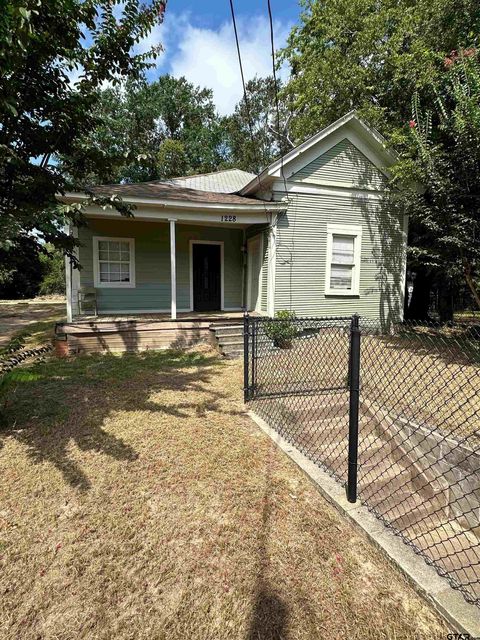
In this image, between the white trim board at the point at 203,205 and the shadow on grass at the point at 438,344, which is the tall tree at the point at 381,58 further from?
the white trim board at the point at 203,205

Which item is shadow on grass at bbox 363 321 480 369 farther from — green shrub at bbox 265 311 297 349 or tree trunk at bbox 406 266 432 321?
green shrub at bbox 265 311 297 349

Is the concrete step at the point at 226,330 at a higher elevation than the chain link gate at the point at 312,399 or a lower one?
higher

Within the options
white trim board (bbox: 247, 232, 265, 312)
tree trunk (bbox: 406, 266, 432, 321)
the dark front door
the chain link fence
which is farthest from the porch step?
tree trunk (bbox: 406, 266, 432, 321)

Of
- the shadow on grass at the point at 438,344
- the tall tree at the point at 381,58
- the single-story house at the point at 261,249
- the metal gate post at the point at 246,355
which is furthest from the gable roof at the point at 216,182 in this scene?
the metal gate post at the point at 246,355

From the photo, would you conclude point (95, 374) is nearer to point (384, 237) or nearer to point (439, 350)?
point (439, 350)

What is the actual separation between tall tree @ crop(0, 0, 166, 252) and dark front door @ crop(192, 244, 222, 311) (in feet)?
18.9

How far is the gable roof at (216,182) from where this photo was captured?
1098 centimetres

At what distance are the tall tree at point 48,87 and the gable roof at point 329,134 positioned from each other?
4.26 meters

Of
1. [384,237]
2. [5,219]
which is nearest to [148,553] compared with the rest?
[5,219]

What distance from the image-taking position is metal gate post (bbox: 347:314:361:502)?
2334 millimetres

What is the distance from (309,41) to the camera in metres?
12.2

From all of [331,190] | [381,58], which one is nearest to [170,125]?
[381,58]

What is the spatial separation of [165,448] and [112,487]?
69 centimetres

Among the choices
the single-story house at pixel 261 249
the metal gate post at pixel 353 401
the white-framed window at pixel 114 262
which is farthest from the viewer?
the white-framed window at pixel 114 262
